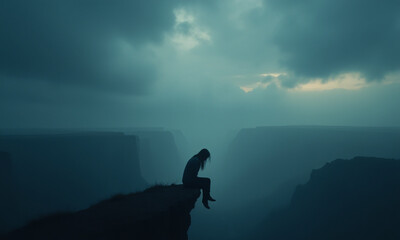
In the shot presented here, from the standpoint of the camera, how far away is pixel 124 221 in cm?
405

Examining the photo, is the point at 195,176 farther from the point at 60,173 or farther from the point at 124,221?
the point at 60,173

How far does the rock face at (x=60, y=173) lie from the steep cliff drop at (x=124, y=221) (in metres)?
16.8

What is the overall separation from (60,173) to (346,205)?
128 ft

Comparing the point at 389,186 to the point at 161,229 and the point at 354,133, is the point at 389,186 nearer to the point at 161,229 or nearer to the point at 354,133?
the point at 161,229

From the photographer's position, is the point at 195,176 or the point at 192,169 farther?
the point at 195,176

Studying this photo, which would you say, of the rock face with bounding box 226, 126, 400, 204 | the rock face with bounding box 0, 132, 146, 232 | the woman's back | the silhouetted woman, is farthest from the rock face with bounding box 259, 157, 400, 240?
the rock face with bounding box 0, 132, 146, 232

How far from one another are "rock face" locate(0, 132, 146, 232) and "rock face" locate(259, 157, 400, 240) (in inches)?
992

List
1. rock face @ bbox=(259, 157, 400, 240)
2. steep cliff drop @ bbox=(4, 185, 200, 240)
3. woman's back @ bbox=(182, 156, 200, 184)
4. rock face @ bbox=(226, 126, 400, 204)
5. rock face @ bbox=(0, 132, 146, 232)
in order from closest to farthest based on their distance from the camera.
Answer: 1. steep cliff drop @ bbox=(4, 185, 200, 240)
2. woman's back @ bbox=(182, 156, 200, 184)
3. rock face @ bbox=(259, 157, 400, 240)
4. rock face @ bbox=(0, 132, 146, 232)
5. rock face @ bbox=(226, 126, 400, 204)

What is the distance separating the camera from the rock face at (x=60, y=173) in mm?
23688

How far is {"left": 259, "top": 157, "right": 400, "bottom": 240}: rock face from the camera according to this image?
20.7 meters

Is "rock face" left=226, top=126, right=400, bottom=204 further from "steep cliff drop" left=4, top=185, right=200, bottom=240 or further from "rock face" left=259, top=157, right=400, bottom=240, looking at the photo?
"steep cliff drop" left=4, top=185, right=200, bottom=240

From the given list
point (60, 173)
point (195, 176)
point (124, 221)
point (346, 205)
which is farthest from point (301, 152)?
point (124, 221)

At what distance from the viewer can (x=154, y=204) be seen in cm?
530

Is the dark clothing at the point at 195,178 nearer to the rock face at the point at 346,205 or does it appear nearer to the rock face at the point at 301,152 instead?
the rock face at the point at 346,205
